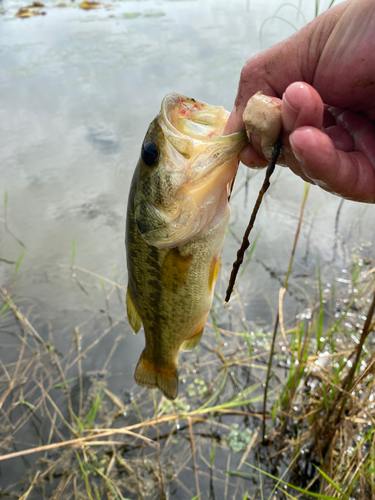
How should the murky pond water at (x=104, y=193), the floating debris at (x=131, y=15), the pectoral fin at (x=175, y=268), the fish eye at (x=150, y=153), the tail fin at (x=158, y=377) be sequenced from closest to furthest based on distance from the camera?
the fish eye at (x=150, y=153)
the pectoral fin at (x=175, y=268)
the tail fin at (x=158, y=377)
the murky pond water at (x=104, y=193)
the floating debris at (x=131, y=15)

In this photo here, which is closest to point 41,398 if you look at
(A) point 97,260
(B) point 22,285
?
(B) point 22,285

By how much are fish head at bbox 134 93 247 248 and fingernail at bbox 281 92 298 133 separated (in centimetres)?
30

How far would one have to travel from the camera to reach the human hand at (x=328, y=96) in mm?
1091

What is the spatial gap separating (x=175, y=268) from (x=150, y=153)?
55 cm

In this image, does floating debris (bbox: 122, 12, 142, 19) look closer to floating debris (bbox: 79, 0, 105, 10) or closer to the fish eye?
floating debris (bbox: 79, 0, 105, 10)

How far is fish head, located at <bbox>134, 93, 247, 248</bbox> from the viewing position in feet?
4.84

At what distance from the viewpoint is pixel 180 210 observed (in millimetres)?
1548

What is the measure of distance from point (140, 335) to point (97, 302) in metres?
0.71

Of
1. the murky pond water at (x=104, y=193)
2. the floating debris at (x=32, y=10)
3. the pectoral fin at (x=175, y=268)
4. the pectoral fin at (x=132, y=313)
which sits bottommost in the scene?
the murky pond water at (x=104, y=193)

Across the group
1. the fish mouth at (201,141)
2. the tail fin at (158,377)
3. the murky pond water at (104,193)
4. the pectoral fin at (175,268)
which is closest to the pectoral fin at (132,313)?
the tail fin at (158,377)

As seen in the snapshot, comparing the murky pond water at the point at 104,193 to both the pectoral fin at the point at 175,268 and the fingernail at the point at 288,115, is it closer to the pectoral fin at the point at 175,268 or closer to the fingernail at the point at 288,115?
the pectoral fin at the point at 175,268

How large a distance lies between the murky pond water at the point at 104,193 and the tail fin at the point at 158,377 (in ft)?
3.23

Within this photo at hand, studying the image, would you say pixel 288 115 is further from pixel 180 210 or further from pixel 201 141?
pixel 180 210

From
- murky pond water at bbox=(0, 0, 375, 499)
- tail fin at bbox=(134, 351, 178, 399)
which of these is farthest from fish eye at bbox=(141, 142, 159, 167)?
murky pond water at bbox=(0, 0, 375, 499)
